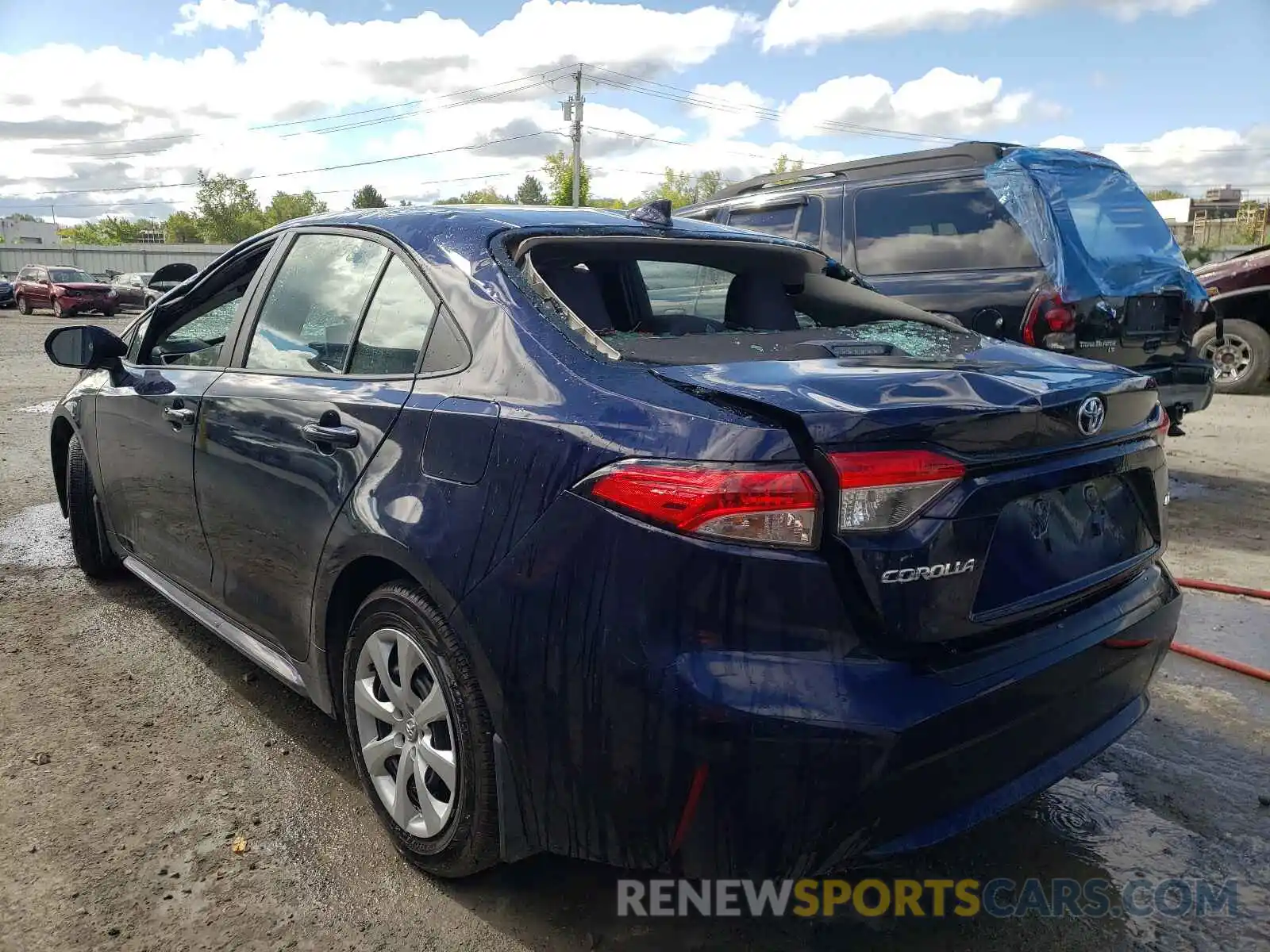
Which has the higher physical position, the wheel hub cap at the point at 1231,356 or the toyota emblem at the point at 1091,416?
the toyota emblem at the point at 1091,416

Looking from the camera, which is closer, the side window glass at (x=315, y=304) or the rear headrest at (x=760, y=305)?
the side window glass at (x=315, y=304)

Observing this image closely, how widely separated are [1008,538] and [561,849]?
1.13m

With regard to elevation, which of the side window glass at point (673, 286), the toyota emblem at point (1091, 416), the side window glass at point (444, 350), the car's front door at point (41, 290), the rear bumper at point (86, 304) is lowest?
the rear bumper at point (86, 304)

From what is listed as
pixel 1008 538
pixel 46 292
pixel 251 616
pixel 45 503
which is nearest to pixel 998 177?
pixel 1008 538

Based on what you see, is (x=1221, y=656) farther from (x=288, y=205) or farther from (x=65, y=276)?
(x=288, y=205)

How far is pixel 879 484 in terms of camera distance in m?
1.75

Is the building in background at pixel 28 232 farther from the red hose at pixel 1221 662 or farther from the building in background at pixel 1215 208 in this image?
Result: the red hose at pixel 1221 662

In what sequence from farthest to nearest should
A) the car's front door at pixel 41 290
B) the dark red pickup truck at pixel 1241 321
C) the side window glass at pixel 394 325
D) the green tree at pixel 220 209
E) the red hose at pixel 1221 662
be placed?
the green tree at pixel 220 209 → the car's front door at pixel 41 290 → the dark red pickup truck at pixel 1241 321 → the red hose at pixel 1221 662 → the side window glass at pixel 394 325

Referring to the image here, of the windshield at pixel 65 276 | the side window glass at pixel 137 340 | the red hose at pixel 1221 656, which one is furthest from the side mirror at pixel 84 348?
the windshield at pixel 65 276

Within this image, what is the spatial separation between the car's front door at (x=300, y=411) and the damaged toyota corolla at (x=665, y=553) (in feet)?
0.04

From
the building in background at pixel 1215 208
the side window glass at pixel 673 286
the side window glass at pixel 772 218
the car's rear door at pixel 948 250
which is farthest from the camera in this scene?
the building in background at pixel 1215 208

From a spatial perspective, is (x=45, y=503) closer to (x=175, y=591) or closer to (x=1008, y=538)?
(x=175, y=591)

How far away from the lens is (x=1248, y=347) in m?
10.8

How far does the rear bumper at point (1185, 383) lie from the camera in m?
5.87
